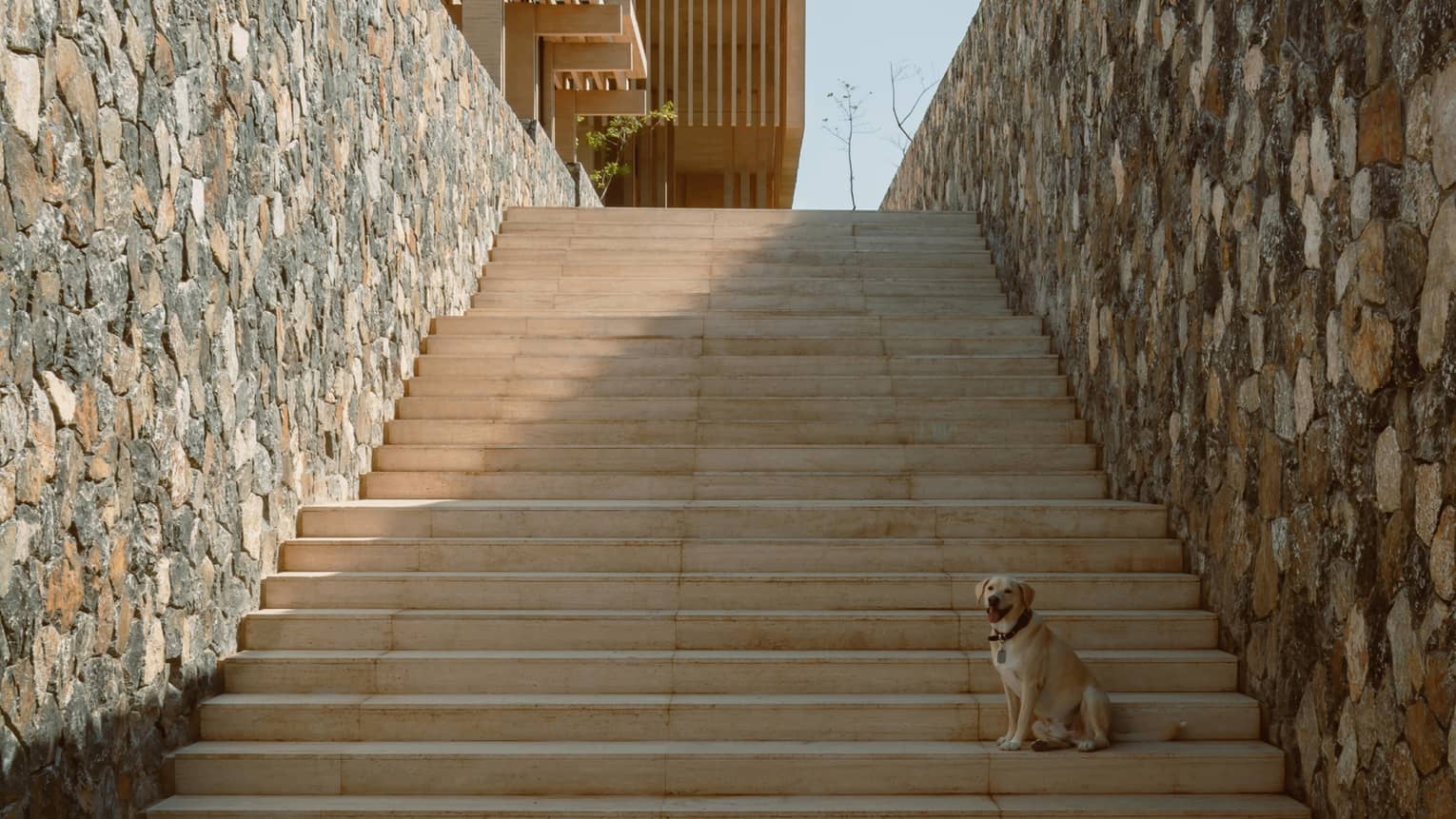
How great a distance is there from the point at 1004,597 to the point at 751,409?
3.41 m

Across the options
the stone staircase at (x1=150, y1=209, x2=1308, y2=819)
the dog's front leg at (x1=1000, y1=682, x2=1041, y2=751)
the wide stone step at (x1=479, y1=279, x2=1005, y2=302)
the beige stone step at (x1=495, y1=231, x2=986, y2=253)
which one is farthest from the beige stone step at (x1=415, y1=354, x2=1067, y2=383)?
the dog's front leg at (x1=1000, y1=682, x2=1041, y2=751)

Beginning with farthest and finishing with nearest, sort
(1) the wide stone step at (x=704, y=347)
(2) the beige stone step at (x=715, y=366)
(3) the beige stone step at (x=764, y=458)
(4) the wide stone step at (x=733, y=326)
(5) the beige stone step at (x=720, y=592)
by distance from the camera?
(4) the wide stone step at (x=733, y=326)
(1) the wide stone step at (x=704, y=347)
(2) the beige stone step at (x=715, y=366)
(3) the beige stone step at (x=764, y=458)
(5) the beige stone step at (x=720, y=592)

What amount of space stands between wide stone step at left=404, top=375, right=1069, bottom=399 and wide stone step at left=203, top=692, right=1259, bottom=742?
327cm

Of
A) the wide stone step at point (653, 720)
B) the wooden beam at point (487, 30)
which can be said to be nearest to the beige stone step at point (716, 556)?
the wide stone step at point (653, 720)

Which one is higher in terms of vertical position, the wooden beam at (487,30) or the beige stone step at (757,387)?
the wooden beam at (487,30)

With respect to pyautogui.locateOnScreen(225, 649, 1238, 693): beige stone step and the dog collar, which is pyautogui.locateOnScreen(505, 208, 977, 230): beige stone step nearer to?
pyautogui.locateOnScreen(225, 649, 1238, 693): beige stone step

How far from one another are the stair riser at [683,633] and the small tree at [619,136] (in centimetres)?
1592

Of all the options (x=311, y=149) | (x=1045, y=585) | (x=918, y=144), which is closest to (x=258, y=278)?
(x=311, y=149)

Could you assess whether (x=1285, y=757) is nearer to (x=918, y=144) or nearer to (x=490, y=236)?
(x=490, y=236)

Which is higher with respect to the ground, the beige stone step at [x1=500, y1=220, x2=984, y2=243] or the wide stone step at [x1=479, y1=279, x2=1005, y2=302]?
the beige stone step at [x1=500, y1=220, x2=984, y2=243]

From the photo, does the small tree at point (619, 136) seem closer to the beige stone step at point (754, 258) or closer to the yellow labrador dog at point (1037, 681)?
the beige stone step at point (754, 258)

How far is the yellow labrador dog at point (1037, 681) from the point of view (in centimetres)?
526

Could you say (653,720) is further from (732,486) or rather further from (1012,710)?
(732,486)

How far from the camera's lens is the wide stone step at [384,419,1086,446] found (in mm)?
8242
